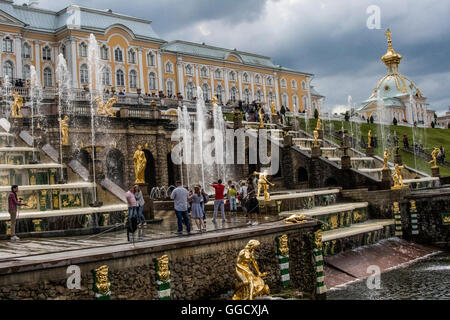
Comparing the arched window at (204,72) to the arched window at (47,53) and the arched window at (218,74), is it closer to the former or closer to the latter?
the arched window at (218,74)

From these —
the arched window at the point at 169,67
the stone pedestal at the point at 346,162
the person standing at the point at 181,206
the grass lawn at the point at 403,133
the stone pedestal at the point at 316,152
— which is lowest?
the person standing at the point at 181,206

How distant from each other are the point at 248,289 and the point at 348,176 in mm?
17765

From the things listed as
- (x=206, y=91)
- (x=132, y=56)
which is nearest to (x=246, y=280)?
(x=132, y=56)

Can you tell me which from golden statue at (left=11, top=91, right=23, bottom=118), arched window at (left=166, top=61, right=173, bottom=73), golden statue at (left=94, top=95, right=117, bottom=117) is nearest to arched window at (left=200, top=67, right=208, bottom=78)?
arched window at (left=166, top=61, right=173, bottom=73)

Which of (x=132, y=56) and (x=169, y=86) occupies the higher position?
(x=132, y=56)

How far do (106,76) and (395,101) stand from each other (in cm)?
4494

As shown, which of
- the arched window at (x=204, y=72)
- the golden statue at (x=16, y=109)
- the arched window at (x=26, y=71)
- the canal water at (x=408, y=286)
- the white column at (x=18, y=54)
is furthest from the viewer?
the arched window at (x=204, y=72)

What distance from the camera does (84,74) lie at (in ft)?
184

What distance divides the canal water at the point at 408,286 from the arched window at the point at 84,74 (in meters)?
44.9

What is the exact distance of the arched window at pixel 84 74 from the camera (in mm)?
55688

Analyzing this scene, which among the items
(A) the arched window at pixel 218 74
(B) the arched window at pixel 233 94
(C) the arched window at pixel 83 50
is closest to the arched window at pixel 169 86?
(A) the arched window at pixel 218 74

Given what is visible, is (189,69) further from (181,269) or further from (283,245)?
(181,269)
